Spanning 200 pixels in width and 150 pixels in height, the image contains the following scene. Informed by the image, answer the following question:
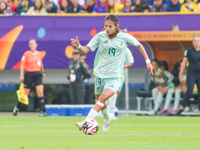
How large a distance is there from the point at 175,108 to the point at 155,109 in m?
0.65

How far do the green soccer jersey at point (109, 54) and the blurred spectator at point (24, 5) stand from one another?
10.2 metres

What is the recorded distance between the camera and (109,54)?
7340mm

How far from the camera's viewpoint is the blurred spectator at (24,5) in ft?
56.0

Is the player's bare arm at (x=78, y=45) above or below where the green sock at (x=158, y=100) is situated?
above

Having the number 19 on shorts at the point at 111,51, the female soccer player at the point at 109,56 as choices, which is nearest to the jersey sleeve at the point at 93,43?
the female soccer player at the point at 109,56

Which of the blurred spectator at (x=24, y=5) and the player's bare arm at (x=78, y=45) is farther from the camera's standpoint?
the blurred spectator at (x=24, y=5)

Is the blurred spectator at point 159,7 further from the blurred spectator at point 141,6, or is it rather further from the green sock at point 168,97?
the green sock at point 168,97

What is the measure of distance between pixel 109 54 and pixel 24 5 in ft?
34.8

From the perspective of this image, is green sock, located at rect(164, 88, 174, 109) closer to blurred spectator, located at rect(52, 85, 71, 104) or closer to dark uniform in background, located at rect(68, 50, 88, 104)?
dark uniform in background, located at rect(68, 50, 88, 104)

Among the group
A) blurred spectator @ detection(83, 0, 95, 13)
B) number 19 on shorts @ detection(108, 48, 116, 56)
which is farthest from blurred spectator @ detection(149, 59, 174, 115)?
number 19 on shorts @ detection(108, 48, 116, 56)

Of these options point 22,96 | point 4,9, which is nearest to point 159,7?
point 4,9

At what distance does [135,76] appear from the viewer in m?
16.1

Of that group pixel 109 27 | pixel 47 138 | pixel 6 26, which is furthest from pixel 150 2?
pixel 47 138

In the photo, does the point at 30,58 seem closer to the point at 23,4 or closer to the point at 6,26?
the point at 6,26
